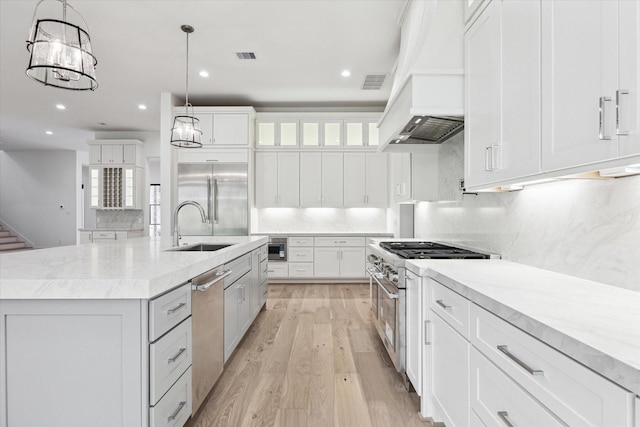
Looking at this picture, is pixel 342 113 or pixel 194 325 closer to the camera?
pixel 194 325

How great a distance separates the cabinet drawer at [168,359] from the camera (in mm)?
1400

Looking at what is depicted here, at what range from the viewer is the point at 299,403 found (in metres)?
2.11

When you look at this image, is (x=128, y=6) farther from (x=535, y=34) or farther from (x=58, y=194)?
(x=58, y=194)

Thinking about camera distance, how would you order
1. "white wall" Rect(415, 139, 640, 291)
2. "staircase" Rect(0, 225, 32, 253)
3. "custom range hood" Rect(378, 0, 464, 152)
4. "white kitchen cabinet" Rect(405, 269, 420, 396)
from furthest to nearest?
"staircase" Rect(0, 225, 32, 253)
"custom range hood" Rect(378, 0, 464, 152)
"white kitchen cabinet" Rect(405, 269, 420, 396)
"white wall" Rect(415, 139, 640, 291)

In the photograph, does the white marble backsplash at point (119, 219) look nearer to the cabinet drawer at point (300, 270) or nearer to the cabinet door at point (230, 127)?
the cabinet door at point (230, 127)

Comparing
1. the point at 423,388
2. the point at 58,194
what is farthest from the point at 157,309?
the point at 58,194

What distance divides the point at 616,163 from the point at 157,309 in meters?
1.75

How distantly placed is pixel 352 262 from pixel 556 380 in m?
4.73

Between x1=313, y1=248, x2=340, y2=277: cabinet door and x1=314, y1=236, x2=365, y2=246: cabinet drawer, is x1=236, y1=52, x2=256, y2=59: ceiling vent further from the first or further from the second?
x1=313, y1=248, x2=340, y2=277: cabinet door

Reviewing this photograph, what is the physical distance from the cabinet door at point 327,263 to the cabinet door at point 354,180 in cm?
85

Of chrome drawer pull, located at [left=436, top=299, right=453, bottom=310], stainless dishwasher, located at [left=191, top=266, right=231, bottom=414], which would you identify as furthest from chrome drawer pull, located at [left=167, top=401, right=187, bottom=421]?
chrome drawer pull, located at [left=436, top=299, right=453, bottom=310]

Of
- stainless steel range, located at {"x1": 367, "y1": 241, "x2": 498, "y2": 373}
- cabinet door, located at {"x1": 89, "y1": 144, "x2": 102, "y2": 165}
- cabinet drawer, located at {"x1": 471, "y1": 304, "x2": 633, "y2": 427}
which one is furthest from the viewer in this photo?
cabinet door, located at {"x1": 89, "y1": 144, "x2": 102, "y2": 165}

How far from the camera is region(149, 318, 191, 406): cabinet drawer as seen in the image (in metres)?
1.40

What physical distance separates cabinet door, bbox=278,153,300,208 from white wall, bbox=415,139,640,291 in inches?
143
